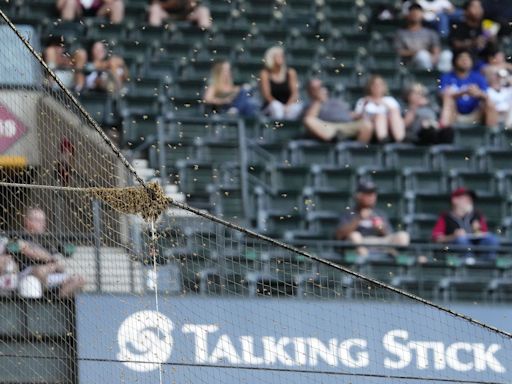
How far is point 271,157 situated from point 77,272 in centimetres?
230

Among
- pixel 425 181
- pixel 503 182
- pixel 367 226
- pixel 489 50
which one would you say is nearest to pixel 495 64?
pixel 489 50

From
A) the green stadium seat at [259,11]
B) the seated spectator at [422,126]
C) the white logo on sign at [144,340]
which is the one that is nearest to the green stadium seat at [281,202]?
the seated spectator at [422,126]

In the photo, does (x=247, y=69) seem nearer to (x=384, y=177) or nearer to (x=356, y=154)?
(x=356, y=154)

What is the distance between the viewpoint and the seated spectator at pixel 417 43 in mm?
12516

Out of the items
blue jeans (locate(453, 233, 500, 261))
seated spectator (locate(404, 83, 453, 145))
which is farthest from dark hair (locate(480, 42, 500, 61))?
blue jeans (locate(453, 233, 500, 261))

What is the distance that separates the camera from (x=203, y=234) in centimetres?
987

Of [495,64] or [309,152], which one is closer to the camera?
[309,152]

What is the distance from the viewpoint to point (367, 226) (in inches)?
412

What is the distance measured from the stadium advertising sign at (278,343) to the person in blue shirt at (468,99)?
2.53 m

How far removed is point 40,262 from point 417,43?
15.4 feet

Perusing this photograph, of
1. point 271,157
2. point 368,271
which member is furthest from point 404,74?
point 368,271

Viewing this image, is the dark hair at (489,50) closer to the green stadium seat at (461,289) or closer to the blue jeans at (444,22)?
the blue jeans at (444,22)

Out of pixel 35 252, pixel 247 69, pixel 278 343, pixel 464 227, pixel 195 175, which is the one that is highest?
pixel 247 69

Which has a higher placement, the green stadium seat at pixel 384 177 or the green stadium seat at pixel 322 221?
the green stadium seat at pixel 384 177
